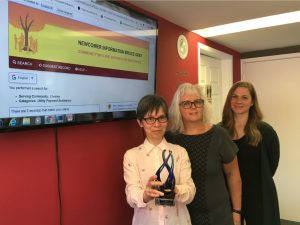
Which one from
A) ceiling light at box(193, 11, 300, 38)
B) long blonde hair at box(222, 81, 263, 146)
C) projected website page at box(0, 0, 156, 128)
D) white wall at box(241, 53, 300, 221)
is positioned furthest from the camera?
white wall at box(241, 53, 300, 221)

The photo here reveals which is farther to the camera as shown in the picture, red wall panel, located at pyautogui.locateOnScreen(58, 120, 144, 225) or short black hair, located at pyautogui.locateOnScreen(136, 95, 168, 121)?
red wall panel, located at pyautogui.locateOnScreen(58, 120, 144, 225)

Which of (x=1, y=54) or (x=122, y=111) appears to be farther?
(x=122, y=111)

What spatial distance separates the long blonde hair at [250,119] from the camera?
2.01 m

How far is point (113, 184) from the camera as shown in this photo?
1.84 meters

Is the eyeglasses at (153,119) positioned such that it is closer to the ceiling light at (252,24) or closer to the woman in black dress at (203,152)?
the woman in black dress at (203,152)

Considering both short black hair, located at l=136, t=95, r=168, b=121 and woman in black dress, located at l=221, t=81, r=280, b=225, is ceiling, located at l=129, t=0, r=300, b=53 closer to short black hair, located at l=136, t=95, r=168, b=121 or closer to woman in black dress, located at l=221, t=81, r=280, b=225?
woman in black dress, located at l=221, t=81, r=280, b=225

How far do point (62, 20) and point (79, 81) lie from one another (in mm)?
298

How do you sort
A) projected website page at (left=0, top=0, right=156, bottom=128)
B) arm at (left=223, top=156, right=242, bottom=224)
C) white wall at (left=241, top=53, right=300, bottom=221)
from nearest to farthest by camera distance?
projected website page at (left=0, top=0, right=156, bottom=128), arm at (left=223, top=156, right=242, bottom=224), white wall at (left=241, top=53, right=300, bottom=221)

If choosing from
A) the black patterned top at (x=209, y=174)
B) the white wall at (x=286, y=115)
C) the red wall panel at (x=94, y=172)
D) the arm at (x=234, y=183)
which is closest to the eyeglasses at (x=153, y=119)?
the black patterned top at (x=209, y=174)

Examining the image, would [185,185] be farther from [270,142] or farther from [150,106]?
[270,142]

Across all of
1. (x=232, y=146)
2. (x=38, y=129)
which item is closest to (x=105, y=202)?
(x=38, y=129)

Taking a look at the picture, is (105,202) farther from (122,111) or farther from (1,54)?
(1,54)

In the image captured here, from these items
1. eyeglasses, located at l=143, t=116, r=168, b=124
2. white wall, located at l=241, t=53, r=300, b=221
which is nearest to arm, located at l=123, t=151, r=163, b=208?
eyeglasses, located at l=143, t=116, r=168, b=124

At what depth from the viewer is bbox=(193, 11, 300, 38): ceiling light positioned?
250cm
